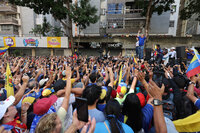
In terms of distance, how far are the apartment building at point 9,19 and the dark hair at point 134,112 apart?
2981 cm

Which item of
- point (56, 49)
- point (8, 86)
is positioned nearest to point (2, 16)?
point (56, 49)

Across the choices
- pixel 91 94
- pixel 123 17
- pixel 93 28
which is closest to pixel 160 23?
pixel 123 17

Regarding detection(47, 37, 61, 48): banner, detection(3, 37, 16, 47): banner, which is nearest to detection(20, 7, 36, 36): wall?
detection(3, 37, 16, 47): banner

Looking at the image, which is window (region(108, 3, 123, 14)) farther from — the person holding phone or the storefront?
the person holding phone

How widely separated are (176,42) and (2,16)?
34023 millimetres

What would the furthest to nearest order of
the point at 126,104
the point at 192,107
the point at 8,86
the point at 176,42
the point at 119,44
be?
the point at 119,44 → the point at 176,42 → the point at 8,86 → the point at 192,107 → the point at 126,104

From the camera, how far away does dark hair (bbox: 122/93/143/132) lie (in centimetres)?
158

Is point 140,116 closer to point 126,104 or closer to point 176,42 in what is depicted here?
point 126,104

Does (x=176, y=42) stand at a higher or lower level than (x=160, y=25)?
lower

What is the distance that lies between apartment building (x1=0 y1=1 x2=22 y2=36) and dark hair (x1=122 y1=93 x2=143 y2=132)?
2981cm

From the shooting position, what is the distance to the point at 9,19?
2327 cm

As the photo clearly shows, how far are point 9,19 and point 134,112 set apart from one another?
3055 cm

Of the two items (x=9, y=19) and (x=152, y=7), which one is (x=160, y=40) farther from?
(x=9, y=19)

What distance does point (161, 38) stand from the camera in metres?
18.5
